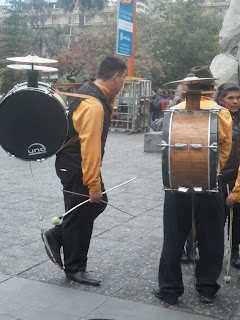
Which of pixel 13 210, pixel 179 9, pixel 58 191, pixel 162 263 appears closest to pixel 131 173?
pixel 58 191

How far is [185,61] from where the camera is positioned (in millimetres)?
39750

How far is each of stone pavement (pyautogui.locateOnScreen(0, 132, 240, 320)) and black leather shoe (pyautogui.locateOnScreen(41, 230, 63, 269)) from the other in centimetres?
17

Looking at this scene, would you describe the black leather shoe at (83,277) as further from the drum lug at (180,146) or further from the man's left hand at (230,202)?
the drum lug at (180,146)

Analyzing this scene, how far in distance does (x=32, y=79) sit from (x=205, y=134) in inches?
54.8

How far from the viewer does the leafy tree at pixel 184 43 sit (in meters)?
39.2

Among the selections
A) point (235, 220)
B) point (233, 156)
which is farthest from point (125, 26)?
point (235, 220)

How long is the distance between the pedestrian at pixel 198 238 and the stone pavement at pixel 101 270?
123 millimetres

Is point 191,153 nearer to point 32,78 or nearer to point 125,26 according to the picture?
point 32,78

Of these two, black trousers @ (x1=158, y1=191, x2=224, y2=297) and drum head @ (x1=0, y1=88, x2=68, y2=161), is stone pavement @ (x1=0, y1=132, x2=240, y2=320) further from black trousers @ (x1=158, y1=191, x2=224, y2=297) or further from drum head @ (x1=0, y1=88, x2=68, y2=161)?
drum head @ (x1=0, y1=88, x2=68, y2=161)

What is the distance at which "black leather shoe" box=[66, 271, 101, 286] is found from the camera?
4.28m

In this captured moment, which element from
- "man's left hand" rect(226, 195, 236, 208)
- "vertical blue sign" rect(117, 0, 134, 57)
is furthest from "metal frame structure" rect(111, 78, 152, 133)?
"man's left hand" rect(226, 195, 236, 208)

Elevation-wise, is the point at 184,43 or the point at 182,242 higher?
the point at 184,43

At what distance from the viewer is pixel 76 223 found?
14.2 ft

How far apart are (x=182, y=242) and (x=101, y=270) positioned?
3.12 feet
